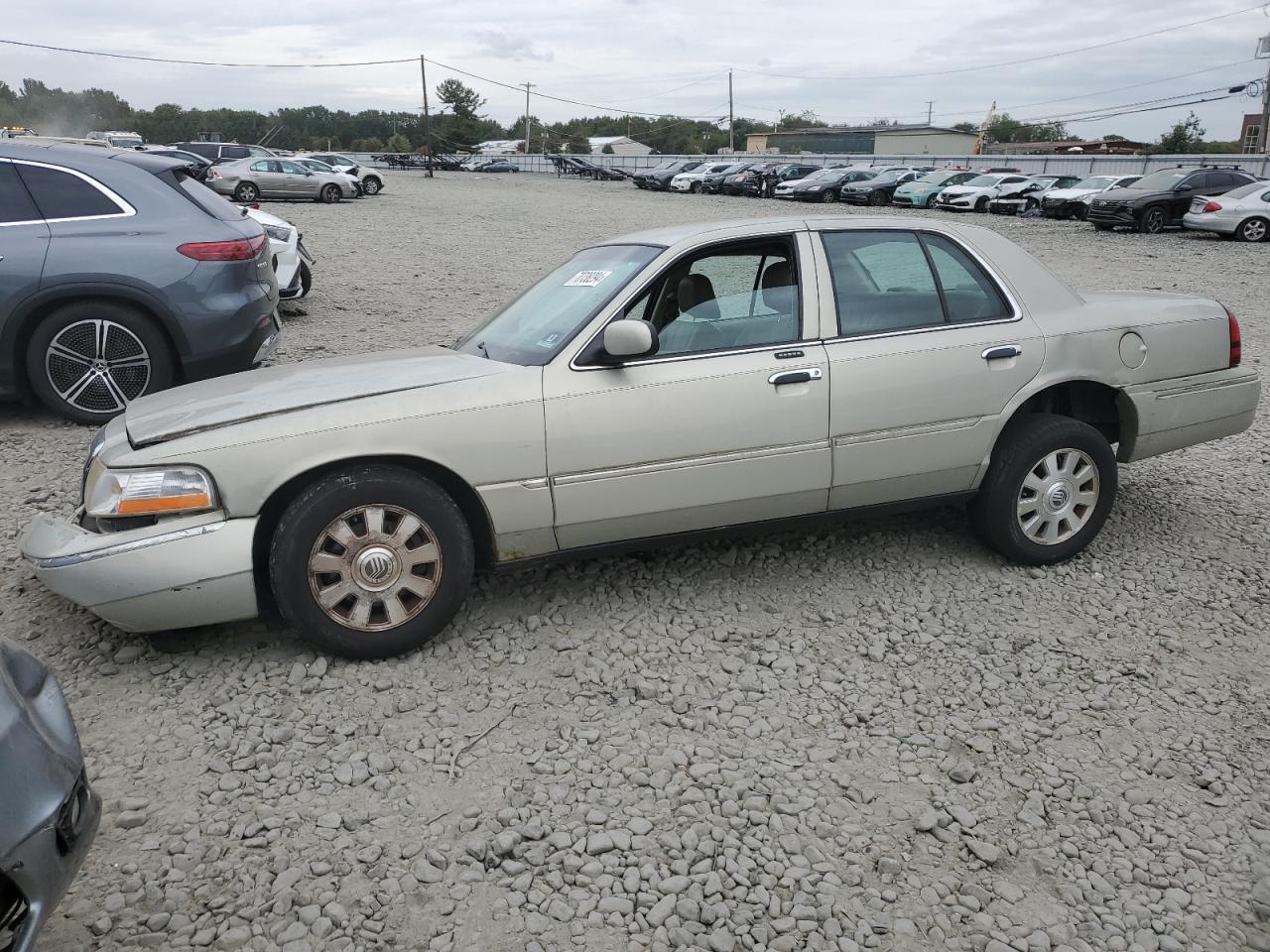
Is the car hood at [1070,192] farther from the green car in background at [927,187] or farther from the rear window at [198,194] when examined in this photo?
the rear window at [198,194]

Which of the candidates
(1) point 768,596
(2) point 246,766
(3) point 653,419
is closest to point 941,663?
(1) point 768,596

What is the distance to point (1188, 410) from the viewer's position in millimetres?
4797

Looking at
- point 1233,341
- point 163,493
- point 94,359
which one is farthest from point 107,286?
point 1233,341

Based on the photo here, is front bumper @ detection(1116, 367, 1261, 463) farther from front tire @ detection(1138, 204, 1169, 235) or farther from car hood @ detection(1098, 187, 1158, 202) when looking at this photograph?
car hood @ detection(1098, 187, 1158, 202)

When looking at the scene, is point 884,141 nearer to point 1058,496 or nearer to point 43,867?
point 1058,496

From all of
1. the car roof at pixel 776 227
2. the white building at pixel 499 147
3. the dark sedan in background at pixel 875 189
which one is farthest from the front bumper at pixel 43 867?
the white building at pixel 499 147

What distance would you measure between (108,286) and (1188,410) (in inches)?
243

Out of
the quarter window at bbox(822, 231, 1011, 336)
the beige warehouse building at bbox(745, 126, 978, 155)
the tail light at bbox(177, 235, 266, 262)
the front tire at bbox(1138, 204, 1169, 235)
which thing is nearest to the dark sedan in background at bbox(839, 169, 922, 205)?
the front tire at bbox(1138, 204, 1169, 235)

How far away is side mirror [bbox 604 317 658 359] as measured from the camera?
12.4 feet

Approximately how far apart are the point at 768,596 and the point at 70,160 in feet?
18.2

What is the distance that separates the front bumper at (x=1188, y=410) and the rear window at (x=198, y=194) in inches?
228

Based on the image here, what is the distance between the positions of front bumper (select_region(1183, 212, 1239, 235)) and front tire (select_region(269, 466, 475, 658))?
21764mm

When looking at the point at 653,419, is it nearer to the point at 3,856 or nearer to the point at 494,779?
the point at 494,779

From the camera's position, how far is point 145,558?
3.50 meters
